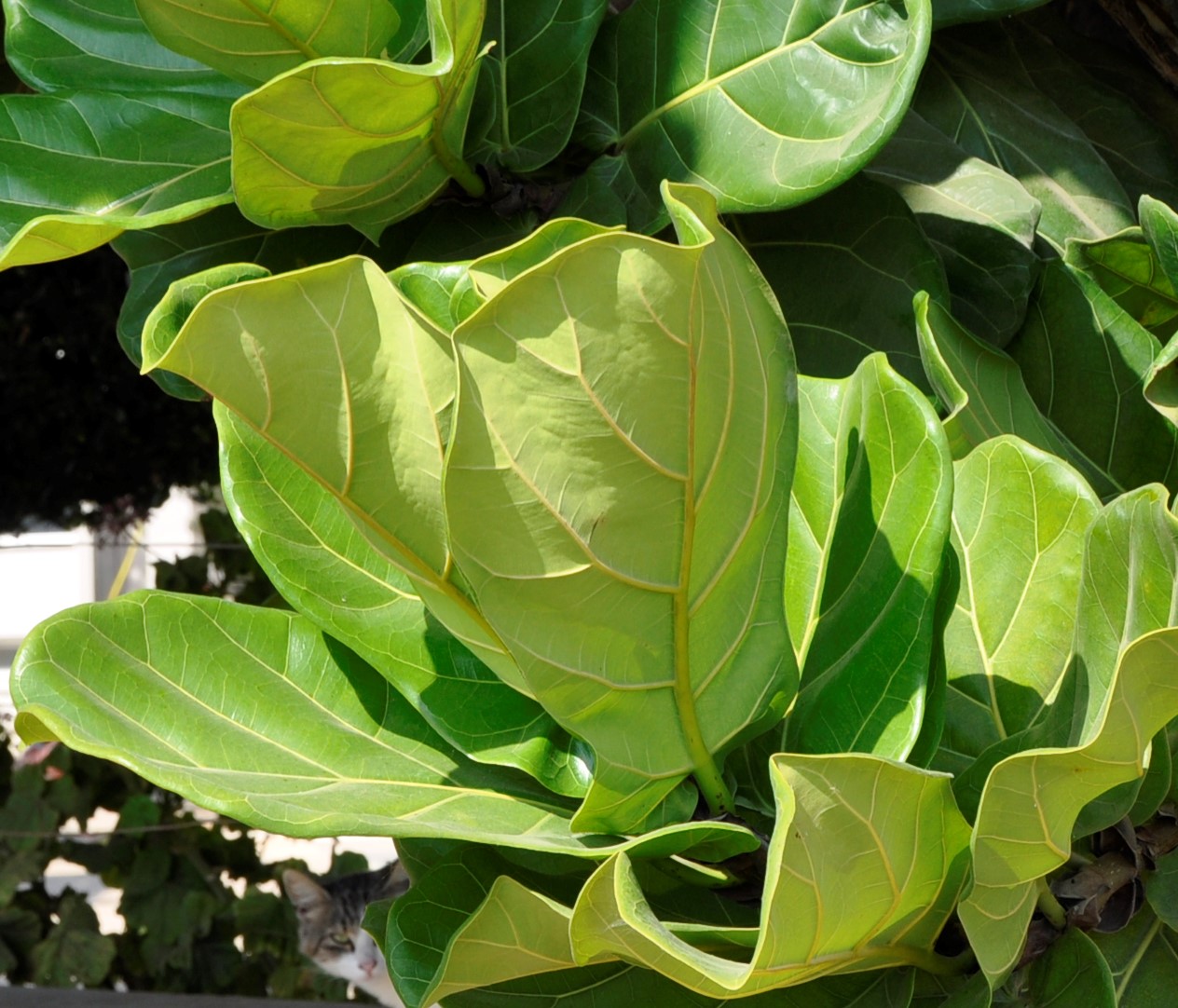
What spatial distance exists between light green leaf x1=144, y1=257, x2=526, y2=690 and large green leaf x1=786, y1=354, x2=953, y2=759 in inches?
3.6

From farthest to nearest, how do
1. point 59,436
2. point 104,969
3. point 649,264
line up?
point 104,969
point 59,436
point 649,264

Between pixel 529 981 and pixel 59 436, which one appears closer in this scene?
pixel 529 981

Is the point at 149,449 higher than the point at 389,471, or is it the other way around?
the point at 389,471

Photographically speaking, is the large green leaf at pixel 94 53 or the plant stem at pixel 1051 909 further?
the large green leaf at pixel 94 53

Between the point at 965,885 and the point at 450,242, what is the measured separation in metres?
0.23

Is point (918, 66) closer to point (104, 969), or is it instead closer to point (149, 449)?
point (149, 449)

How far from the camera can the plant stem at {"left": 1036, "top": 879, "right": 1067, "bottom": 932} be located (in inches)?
11.0

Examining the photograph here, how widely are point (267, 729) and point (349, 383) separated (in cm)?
12

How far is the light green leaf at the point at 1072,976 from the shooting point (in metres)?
0.26

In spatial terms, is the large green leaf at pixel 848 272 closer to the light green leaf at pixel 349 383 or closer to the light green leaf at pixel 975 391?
the light green leaf at pixel 975 391

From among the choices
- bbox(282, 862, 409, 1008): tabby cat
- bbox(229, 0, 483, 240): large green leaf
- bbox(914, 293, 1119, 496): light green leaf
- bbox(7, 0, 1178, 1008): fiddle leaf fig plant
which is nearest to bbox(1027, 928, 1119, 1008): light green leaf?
bbox(7, 0, 1178, 1008): fiddle leaf fig plant

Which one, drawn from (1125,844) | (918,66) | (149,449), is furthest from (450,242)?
(149,449)

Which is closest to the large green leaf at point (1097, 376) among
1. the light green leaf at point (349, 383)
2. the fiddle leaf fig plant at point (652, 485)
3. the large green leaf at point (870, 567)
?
→ the fiddle leaf fig plant at point (652, 485)

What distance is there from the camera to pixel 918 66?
319mm
